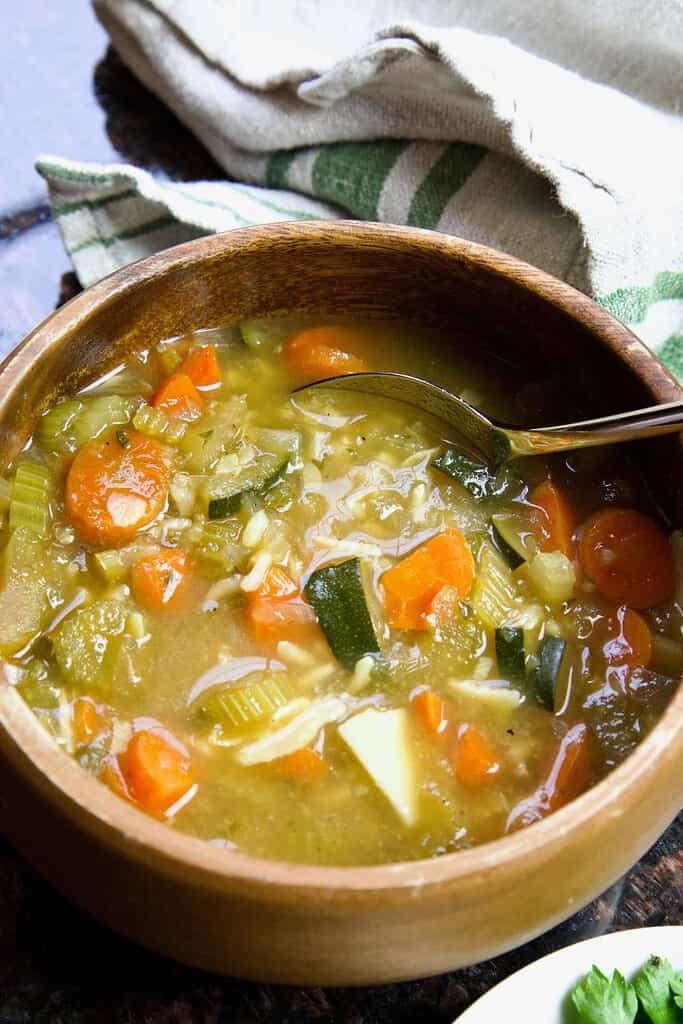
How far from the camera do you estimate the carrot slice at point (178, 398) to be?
93.8 inches

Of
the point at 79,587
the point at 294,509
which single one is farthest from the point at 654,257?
the point at 79,587

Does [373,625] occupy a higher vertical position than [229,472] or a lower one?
lower

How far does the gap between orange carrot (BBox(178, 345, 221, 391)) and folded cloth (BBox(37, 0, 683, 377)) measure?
1.73 ft

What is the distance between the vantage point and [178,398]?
2.39m

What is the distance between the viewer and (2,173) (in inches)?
126

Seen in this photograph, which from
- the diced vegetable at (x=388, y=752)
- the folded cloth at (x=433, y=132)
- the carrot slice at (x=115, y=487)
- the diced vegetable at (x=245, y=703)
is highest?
the folded cloth at (x=433, y=132)

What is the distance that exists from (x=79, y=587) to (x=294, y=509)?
0.44 metres

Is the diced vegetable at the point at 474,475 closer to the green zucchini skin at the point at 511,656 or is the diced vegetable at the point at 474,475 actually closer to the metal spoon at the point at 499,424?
the metal spoon at the point at 499,424

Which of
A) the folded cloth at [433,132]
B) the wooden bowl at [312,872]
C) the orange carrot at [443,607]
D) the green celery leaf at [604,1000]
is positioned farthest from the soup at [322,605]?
the folded cloth at [433,132]

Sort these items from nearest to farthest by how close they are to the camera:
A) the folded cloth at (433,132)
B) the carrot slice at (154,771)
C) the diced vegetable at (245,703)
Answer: the carrot slice at (154,771), the diced vegetable at (245,703), the folded cloth at (433,132)

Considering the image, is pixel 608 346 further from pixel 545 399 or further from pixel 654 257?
pixel 654 257

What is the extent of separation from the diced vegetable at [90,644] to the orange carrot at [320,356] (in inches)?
27.8

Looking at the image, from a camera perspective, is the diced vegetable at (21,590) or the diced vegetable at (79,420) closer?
the diced vegetable at (21,590)

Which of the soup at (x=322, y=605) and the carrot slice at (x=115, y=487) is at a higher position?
the carrot slice at (x=115, y=487)
